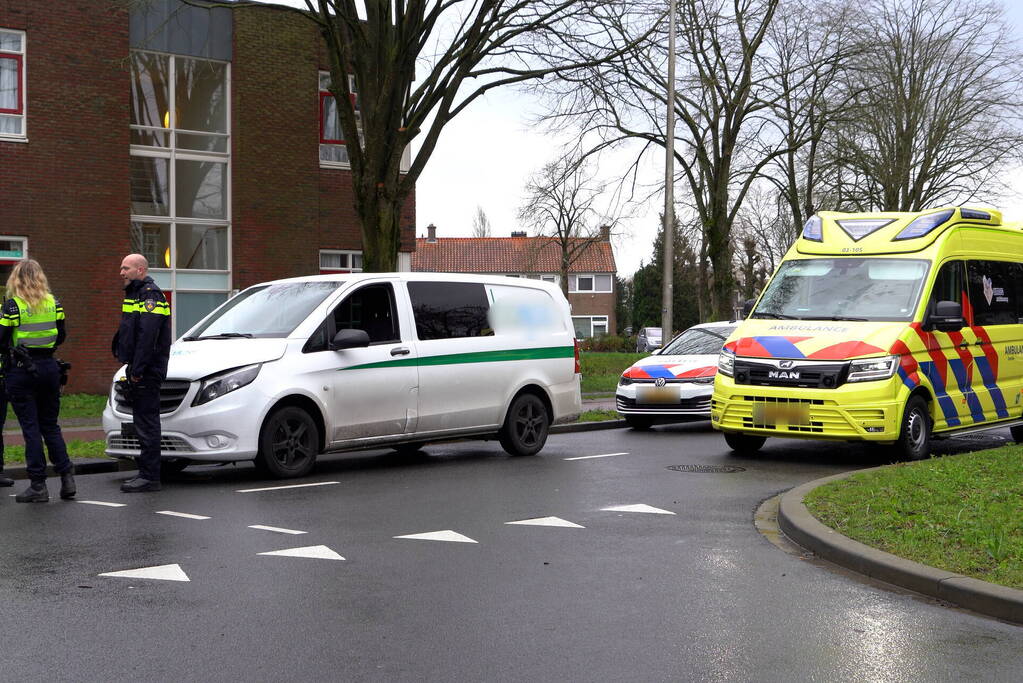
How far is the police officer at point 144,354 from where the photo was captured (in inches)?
381

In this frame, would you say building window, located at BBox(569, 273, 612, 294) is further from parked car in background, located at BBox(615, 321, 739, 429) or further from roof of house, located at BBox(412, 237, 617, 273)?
parked car in background, located at BBox(615, 321, 739, 429)

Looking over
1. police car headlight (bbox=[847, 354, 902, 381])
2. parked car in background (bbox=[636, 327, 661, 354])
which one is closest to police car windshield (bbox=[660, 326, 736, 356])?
police car headlight (bbox=[847, 354, 902, 381])

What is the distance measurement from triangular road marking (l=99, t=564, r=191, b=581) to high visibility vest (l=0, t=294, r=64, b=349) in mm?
3337

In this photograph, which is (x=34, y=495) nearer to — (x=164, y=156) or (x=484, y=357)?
(x=484, y=357)

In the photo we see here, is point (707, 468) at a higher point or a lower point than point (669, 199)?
lower

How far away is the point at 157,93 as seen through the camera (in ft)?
77.0

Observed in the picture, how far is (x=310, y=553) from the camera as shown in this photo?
23.4 feet

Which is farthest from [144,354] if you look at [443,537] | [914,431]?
[914,431]

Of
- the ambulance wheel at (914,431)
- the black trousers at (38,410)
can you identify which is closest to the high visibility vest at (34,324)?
the black trousers at (38,410)

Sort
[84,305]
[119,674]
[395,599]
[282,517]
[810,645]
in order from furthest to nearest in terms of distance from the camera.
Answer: [84,305]
[282,517]
[395,599]
[810,645]
[119,674]

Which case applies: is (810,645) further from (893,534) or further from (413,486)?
(413,486)

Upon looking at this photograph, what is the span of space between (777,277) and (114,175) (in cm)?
1424

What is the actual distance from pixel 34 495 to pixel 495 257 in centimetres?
8346

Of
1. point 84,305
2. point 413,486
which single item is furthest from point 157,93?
point 413,486
